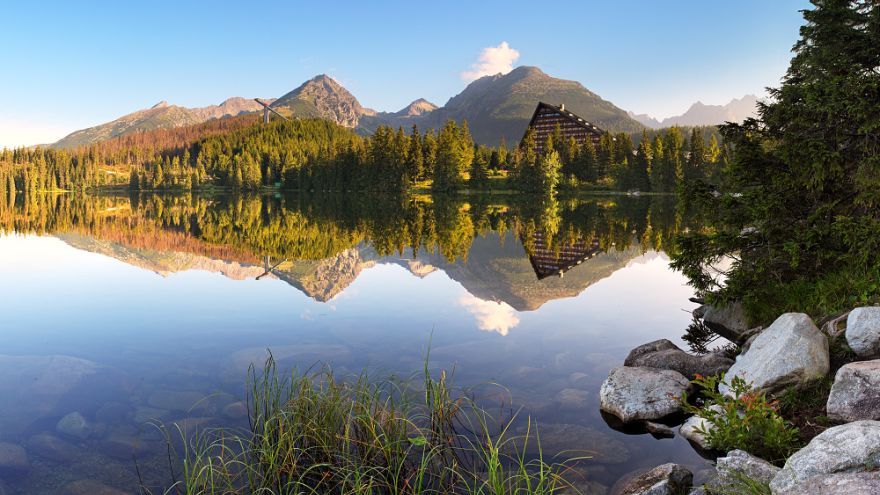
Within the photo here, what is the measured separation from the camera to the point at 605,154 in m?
125

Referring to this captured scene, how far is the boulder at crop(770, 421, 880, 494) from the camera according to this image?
589 centimetres

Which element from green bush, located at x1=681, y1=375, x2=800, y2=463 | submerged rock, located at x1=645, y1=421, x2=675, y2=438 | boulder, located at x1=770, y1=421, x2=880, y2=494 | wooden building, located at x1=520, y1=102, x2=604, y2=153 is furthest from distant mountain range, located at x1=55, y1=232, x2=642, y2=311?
wooden building, located at x1=520, y1=102, x2=604, y2=153

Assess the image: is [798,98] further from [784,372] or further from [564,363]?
[564,363]

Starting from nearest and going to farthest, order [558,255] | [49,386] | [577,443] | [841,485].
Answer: [841,485] < [577,443] < [49,386] < [558,255]

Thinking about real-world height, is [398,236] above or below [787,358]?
below

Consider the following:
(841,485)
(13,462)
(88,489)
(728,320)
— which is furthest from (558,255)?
(13,462)

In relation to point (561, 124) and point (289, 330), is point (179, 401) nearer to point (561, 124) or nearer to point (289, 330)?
point (289, 330)

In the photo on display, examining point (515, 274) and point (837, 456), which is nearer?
point (837, 456)

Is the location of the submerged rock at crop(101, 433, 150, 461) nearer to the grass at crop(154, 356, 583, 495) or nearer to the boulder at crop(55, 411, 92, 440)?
the grass at crop(154, 356, 583, 495)

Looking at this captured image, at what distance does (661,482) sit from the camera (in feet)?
22.7

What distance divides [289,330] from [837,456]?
13395 mm

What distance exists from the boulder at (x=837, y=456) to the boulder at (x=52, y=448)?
9947 mm

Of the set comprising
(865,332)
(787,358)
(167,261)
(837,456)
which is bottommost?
(167,261)

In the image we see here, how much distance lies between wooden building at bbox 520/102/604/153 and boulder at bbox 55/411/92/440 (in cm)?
16008
